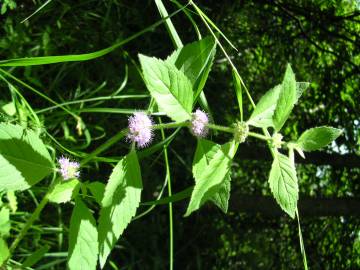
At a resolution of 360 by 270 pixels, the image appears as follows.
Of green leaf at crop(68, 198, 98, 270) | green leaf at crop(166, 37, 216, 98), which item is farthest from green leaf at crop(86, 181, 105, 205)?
green leaf at crop(166, 37, 216, 98)

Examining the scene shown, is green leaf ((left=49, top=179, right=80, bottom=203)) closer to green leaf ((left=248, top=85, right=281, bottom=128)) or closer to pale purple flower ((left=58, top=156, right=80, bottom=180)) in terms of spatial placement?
pale purple flower ((left=58, top=156, right=80, bottom=180))

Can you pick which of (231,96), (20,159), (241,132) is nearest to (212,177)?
(241,132)

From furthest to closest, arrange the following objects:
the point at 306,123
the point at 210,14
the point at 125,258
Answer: the point at 306,123, the point at 210,14, the point at 125,258

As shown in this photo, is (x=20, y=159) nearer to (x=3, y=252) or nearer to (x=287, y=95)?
(x=3, y=252)

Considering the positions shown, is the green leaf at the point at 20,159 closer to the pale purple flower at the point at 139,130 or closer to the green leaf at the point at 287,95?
the pale purple flower at the point at 139,130

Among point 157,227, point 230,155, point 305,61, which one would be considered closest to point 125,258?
point 157,227

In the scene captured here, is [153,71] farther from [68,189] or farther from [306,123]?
[306,123]
